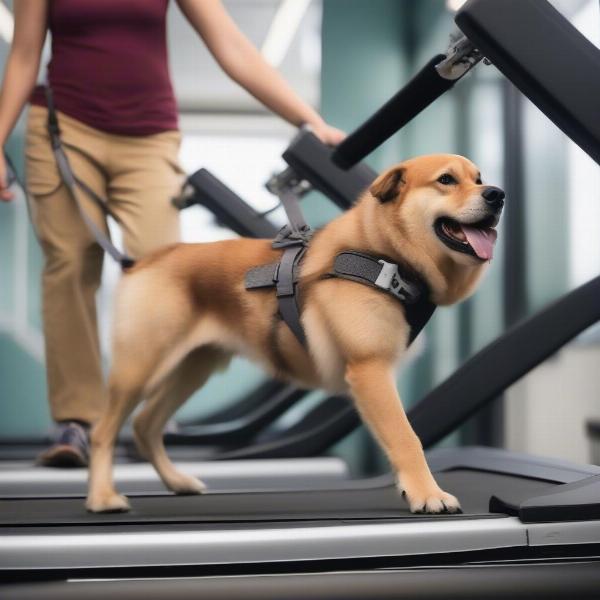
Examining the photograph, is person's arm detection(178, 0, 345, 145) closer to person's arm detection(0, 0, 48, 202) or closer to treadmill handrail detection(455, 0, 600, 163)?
person's arm detection(0, 0, 48, 202)

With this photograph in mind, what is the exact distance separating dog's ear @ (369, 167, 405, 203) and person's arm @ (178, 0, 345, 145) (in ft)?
1.89

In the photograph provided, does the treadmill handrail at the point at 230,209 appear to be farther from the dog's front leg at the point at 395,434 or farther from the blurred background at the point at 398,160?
the dog's front leg at the point at 395,434

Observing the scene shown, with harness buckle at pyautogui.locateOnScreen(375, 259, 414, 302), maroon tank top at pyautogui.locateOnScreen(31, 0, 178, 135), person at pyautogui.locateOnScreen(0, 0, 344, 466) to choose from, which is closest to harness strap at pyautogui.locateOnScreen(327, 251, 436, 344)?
harness buckle at pyautogui.locateOnScreen(375, 259, 414, 302)

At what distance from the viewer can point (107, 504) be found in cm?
156

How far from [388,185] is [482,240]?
200 millimetres

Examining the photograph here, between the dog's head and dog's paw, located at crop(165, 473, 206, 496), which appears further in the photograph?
dog's paw, located at crop(165, 473, 206, 496)

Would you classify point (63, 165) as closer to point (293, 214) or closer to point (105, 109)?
point (105, 109)

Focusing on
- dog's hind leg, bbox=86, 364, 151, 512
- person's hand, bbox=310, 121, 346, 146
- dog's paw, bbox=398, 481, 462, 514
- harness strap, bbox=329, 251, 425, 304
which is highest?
person's hand, bbox=310, 121, 346, 146

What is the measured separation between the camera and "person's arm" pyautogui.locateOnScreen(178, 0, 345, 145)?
204 cm

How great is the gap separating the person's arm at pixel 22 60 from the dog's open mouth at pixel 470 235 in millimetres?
1192

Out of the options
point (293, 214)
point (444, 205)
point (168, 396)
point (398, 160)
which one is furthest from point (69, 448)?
point (398, 160)

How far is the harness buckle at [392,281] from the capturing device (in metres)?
1.45

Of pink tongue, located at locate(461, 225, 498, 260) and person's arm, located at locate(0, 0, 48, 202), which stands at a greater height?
pink tongue, located at locate(461, 225, 498, 260)

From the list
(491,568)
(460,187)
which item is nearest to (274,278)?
(460,187)
